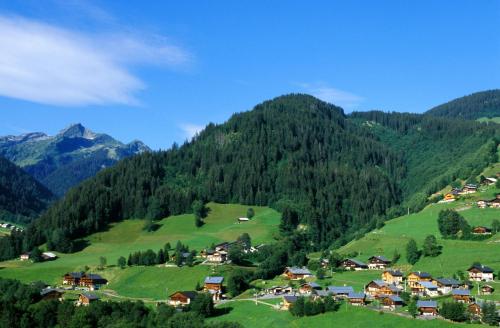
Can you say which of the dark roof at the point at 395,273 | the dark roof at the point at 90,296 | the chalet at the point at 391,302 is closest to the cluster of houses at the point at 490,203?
the dark roof at the point at 395,273

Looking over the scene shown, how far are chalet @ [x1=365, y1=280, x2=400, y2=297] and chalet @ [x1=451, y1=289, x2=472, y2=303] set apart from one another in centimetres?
1239

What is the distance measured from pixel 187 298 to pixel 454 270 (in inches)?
2564

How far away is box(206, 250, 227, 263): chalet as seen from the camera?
181625 mm

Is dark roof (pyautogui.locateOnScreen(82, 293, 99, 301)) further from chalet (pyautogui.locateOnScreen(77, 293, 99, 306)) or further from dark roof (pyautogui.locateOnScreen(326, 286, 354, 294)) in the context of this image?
dark roof (pyautogui.locateOnScreen(326, 286, 354, 294))

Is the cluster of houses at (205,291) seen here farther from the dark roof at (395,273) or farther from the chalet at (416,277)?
the chalet at (416,277)

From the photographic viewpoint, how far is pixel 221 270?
538 feet

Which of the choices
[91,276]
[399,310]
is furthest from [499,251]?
[91,276]

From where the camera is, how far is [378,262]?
6284 inches

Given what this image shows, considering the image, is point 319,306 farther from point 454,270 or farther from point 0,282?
point 0,282

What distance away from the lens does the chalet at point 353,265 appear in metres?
160

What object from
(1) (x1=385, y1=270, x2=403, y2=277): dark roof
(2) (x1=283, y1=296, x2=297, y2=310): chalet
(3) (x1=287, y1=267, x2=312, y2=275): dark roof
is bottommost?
(2) (x1=283, y1=296, x2=297, y2=310): chalet

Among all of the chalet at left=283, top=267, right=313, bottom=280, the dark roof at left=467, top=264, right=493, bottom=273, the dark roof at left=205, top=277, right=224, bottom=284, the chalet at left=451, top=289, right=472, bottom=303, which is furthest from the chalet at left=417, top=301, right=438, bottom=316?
the dark roof at left=205, top=277, right=224, bottom=284

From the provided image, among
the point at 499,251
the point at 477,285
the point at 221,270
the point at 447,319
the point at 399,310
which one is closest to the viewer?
the point at 447,319

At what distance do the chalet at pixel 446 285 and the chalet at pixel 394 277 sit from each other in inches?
442
